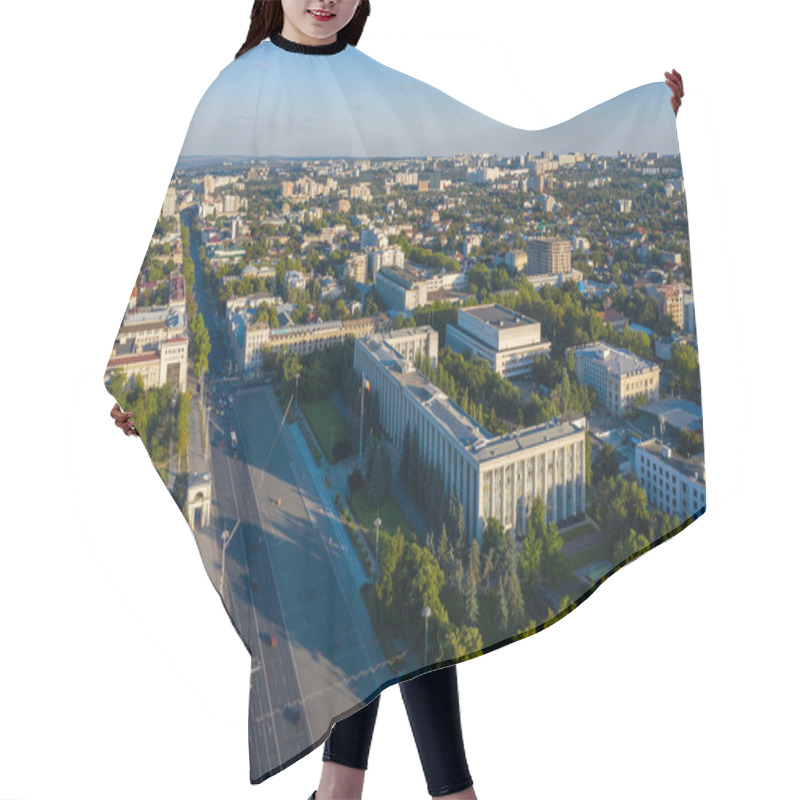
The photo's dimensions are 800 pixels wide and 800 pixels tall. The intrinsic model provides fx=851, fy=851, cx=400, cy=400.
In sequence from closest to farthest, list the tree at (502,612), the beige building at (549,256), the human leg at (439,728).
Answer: the tree at (502,612) < the beige building at (549,256) < the human leg at (439,728)

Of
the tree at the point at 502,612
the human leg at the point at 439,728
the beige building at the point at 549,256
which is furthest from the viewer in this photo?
the human leg at the point at 439,728

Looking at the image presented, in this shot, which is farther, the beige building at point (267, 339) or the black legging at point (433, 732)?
the black legging at point (433, 732)

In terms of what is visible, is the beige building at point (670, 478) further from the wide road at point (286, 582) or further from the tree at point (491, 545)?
the wide road at point (286, 582)

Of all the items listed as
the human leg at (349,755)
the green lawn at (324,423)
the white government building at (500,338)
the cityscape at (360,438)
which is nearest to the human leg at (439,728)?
the human leg at (349,755)

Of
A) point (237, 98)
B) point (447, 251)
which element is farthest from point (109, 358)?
point (447, 251)

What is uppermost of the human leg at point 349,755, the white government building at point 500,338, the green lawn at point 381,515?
the white government building at point 500,338

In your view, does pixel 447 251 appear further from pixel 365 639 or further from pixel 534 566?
pixel 365 639
